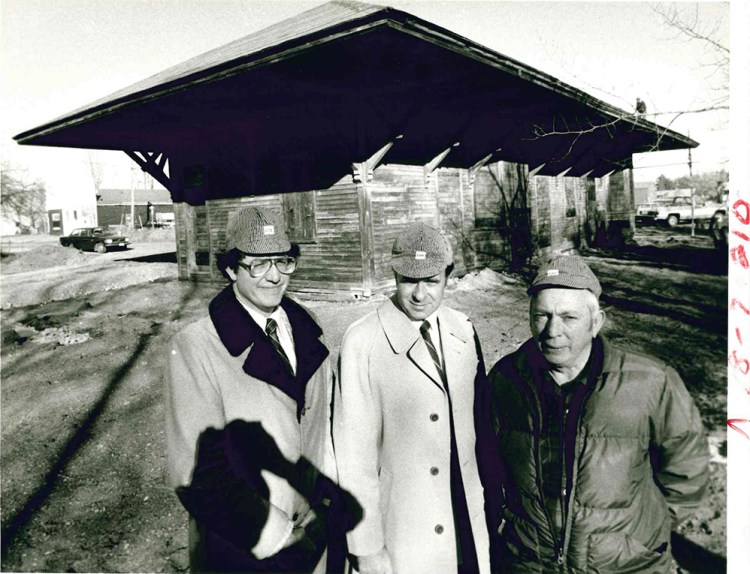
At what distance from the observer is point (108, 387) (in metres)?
6.01

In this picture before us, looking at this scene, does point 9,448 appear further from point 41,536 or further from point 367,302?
point 367,302

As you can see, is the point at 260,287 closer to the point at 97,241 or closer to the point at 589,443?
the point at 589,443

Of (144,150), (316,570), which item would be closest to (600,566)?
(316,570)

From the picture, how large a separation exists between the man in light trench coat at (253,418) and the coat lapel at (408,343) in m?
0.31

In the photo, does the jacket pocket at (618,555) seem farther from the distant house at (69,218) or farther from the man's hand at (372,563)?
the distant house at (69,218)

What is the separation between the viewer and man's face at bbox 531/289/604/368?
6.10 feet

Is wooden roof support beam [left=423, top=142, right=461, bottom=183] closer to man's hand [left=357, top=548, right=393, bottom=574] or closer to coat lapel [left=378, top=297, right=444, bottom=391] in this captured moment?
coat lapel [left=378, top=297, right=444, bottom=391]

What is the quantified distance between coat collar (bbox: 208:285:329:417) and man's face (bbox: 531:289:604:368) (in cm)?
88

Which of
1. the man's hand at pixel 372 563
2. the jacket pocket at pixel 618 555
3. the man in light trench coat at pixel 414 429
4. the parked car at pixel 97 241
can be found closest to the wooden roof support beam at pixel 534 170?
the man in light trench coat at pixel 414 429

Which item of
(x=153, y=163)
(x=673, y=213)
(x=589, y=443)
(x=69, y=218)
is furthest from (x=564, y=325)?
(x=69, y=218)

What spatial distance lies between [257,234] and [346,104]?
A: 262 inches

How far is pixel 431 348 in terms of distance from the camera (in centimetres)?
213

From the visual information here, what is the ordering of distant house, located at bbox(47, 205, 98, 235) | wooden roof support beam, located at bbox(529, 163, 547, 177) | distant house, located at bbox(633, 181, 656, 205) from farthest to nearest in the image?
1. distant house, located at bbox(633, 181, 656, 205)
2. distant house, located at bbox(47, 205, 98, 235)
3. wooden roof support beam, located at bbox(529, 163, 547, 177)

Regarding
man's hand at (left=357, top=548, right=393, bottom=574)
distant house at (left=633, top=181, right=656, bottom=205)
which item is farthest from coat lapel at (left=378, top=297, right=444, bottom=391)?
distant house at (left=633, top=181, right=656, bottom=205)
